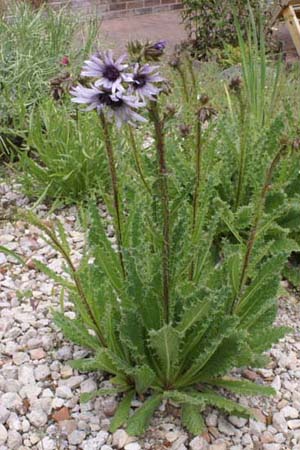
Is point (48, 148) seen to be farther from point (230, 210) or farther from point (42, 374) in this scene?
point (42, 374)

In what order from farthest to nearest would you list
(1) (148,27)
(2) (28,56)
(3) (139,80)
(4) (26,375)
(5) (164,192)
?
1. (1) (148,27)
2. (2) (28,56)
3. (4) (26,375)
4. (5) (164,192)
5. (3) (139,80)

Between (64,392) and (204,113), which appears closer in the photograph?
(204,113)

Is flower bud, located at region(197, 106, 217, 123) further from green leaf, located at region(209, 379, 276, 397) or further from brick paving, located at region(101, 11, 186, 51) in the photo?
brick paving, located at region(101, 11, 186, 51)

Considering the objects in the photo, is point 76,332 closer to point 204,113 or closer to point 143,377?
point 143,377

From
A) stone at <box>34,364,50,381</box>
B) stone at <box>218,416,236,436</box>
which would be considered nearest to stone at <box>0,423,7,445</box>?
stone at <box>34,364,50,381</box>

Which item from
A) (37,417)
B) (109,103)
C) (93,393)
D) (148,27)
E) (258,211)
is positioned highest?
(109,103)

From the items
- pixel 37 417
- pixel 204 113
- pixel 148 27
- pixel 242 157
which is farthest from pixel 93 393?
pixel 148 27
